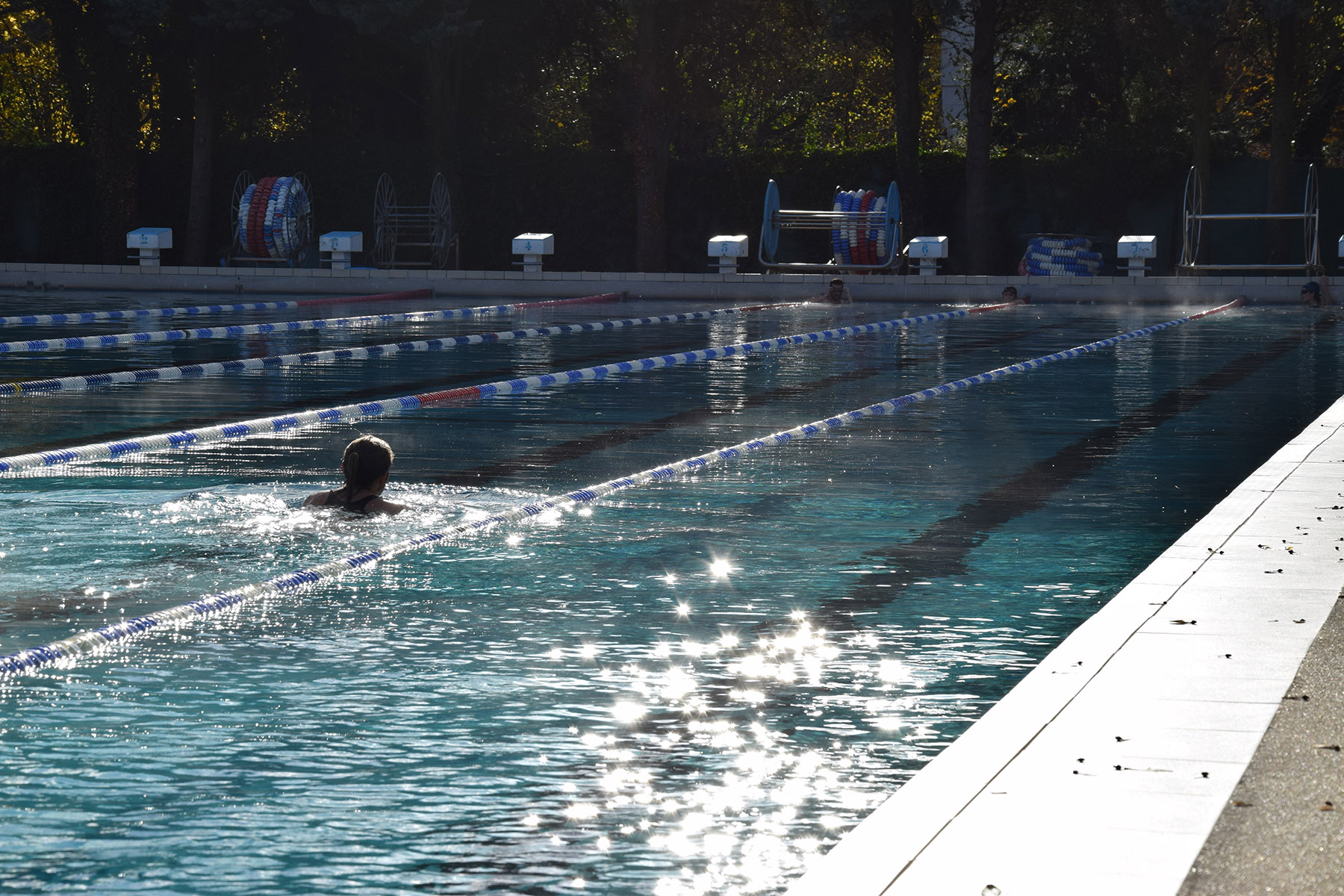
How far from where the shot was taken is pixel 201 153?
2756 cm

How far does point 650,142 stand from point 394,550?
20.5m

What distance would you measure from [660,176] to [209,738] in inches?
909

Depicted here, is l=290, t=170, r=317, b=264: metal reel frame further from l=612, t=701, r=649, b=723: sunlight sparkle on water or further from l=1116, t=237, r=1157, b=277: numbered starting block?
l=612, t=701, r=649, b=723: sunlight sparkle on water

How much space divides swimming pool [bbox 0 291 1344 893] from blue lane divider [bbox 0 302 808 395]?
58 centimetres

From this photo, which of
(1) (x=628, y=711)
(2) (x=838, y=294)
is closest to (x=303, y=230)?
(2) (x=838, y=294)

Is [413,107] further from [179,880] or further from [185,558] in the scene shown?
[179,880]

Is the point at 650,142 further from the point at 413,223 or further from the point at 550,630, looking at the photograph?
the point at 550,630

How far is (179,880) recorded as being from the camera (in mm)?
3158

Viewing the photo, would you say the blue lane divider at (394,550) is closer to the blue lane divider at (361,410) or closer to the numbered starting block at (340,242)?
the blue lane divider at (361,410)

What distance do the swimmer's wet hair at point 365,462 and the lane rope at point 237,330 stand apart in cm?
881

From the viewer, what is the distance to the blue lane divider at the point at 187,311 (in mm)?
17875

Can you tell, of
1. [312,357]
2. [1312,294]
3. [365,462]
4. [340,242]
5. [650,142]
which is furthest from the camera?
[650,142]

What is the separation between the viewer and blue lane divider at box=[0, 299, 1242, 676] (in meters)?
4.92

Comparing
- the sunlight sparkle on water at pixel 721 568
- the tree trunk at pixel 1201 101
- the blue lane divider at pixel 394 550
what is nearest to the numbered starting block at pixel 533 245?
the tree trunk at pixel 1201 101
